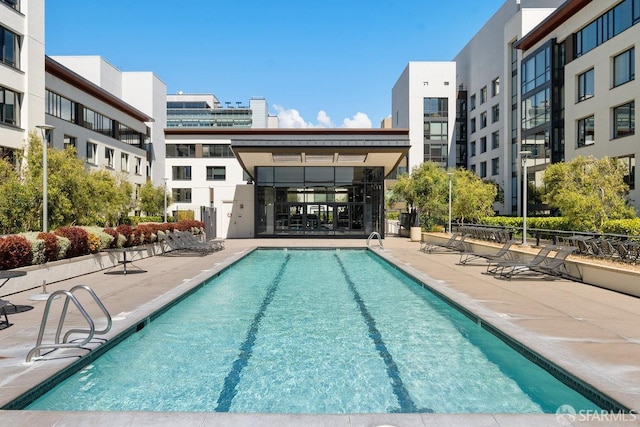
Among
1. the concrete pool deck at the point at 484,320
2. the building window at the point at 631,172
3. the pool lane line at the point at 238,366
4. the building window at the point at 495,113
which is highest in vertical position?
the building window at the point at 495,113

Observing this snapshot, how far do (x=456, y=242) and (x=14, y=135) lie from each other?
73.8 feet

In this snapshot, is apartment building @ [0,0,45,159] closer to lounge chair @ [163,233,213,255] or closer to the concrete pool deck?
lounge chair @ [163,233,213,255]

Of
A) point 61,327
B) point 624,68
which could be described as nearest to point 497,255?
point 61,327

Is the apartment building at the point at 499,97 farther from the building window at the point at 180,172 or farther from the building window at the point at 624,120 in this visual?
the building window at the point at 180,172

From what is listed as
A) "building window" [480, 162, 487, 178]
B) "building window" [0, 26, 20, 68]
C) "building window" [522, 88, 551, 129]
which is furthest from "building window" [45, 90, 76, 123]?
"building window" [480, 162, 487, 178]

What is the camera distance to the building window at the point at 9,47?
875 inches

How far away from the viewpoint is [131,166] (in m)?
40.7

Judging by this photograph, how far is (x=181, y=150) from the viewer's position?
4866 centimetres

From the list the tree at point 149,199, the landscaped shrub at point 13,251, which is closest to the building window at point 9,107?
the tree at point 149,199

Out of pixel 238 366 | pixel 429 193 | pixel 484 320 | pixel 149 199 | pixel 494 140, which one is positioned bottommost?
pixel 238 366

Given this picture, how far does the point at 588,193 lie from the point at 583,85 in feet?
51.6

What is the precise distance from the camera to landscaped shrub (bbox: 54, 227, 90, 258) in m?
12.5

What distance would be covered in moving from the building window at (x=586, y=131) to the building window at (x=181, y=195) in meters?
36.2

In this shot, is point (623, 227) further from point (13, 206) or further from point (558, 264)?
point (13, 206)
